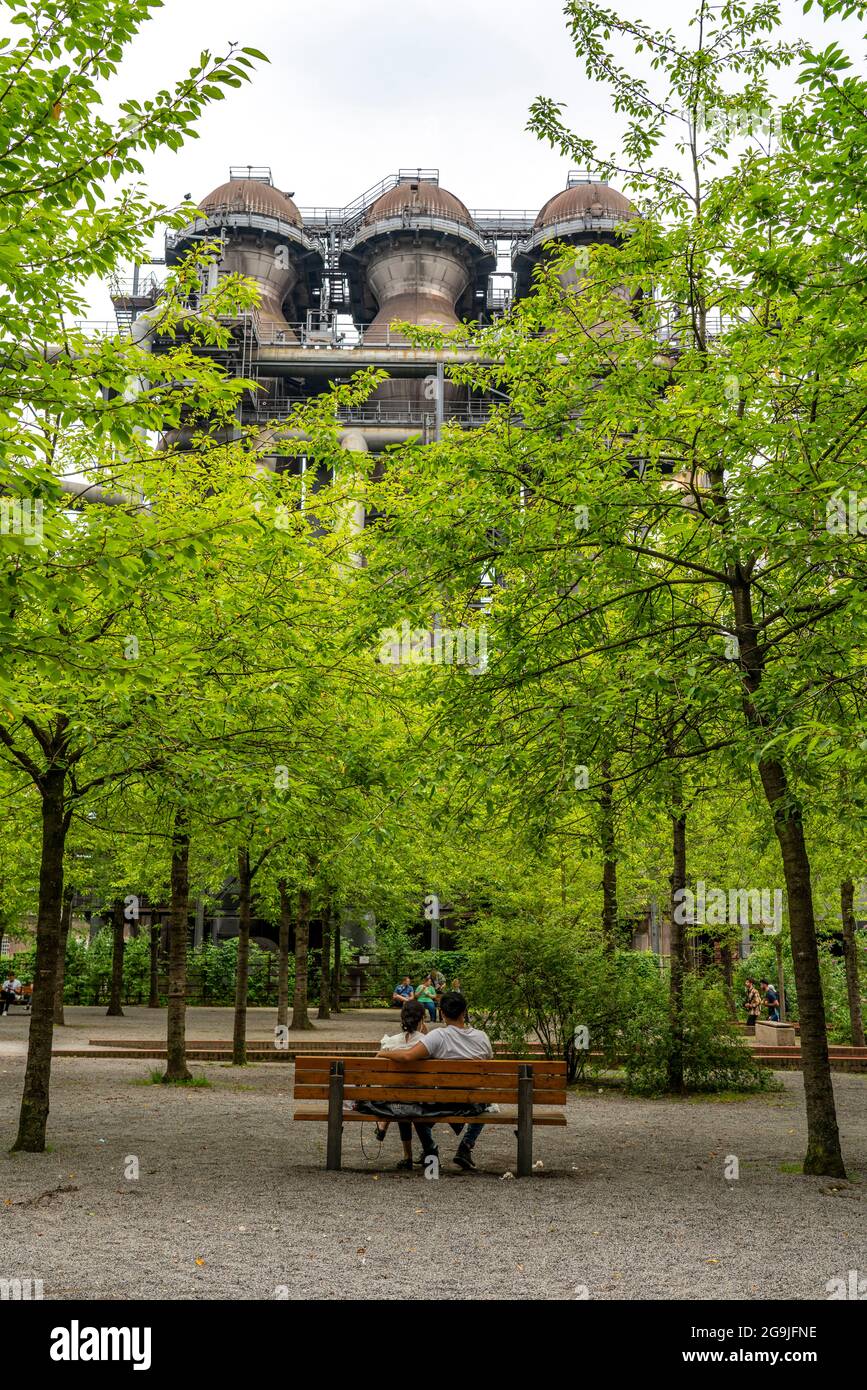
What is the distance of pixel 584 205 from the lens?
62250 mm

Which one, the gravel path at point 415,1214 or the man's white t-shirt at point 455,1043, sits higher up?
the man's white t-shirt at point 455,1043

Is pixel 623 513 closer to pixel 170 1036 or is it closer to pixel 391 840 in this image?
pixel 391 840

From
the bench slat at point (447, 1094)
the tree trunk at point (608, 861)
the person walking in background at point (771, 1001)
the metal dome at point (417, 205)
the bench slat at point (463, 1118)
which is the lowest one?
the person walking in background at point (771, 1001)

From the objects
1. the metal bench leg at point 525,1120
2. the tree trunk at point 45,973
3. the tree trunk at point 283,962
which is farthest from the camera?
the tree trunk at point 283,962

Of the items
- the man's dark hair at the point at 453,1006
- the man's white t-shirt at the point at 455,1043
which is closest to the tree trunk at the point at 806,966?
the man's white t-shirt at the point at 455,1043

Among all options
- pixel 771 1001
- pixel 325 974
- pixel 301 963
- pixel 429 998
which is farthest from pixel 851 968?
pixel 325 974

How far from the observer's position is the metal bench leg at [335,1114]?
9.50 m

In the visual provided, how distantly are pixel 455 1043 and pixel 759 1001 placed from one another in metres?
24.8

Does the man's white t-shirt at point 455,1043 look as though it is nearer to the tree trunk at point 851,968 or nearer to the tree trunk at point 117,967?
the tree trunk at point 851,968

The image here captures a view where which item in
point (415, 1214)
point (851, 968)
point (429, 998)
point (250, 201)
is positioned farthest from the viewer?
point (250, 201)

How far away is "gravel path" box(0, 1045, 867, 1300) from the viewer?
604 centimetres

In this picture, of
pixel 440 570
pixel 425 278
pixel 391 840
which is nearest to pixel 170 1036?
pixel 391 840

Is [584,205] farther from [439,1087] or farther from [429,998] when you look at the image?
[439,1087]
